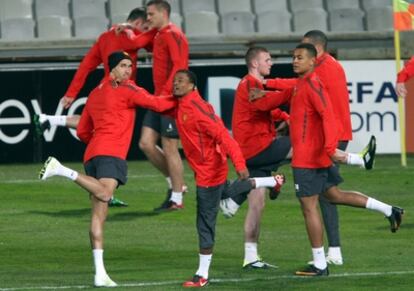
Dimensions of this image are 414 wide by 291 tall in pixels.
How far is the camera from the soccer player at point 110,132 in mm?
12727

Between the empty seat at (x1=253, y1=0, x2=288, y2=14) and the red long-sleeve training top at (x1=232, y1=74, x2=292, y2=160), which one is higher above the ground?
the empty seat at (x1=253, y1=0, x2=288, y2=14)

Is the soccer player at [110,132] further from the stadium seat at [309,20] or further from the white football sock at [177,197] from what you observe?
the stadium seat at [309,20]

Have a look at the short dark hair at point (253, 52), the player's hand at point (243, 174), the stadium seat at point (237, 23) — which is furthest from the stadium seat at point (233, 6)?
the player's hand at point (243, 174)

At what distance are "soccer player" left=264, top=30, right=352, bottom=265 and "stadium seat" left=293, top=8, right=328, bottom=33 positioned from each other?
13892 millimetres

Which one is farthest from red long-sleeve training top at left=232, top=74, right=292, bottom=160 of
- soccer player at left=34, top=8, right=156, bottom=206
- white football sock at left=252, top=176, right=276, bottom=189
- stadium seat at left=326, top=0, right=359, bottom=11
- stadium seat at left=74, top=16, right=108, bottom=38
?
stadium seat at left=326, top=0, right=359, bottom=11

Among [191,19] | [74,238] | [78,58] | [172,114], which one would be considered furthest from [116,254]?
[191,19]

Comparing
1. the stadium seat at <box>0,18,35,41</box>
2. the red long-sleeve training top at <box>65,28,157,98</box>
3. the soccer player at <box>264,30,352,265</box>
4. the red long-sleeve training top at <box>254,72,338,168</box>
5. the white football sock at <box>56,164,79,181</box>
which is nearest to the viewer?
the white football sock at <box>56,164,79,181</box>

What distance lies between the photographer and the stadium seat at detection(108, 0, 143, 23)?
27188 mm

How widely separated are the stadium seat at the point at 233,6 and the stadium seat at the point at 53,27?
298cm

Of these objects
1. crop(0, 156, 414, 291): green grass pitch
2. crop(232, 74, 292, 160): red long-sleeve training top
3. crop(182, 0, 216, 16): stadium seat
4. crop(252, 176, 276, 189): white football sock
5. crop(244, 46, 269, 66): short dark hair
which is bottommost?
crop(0, 156, 414, 291): green grass pitch

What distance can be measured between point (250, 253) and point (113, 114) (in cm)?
184

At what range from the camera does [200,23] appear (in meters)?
27.3

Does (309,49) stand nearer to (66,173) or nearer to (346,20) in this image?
(66,173)

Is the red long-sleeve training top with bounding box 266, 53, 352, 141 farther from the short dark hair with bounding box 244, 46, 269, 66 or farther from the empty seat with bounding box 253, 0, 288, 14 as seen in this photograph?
the empty seat with bounding box 253, 0, 288, 14
